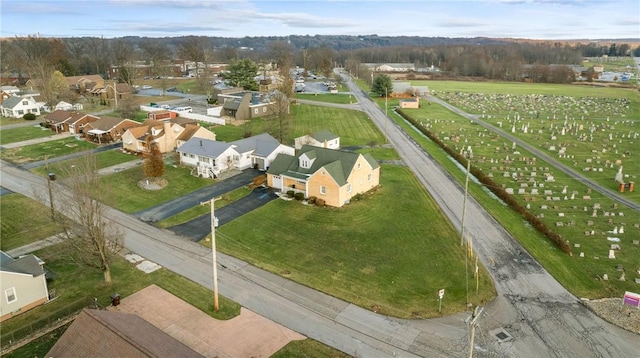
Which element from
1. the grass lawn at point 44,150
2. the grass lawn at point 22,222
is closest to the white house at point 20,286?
the grass lawn at point 22,222

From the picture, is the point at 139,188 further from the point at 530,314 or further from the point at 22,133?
the point at 22,133

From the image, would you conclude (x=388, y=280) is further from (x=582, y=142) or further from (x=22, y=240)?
(x=582, y=142)

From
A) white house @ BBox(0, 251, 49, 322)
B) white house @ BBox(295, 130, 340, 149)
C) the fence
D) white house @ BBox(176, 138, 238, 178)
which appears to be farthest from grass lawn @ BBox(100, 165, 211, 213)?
white house @ BBox(295, 130, 340, 149)

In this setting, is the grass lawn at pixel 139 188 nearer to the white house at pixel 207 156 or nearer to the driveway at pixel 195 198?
the driveway at pixel 195 198

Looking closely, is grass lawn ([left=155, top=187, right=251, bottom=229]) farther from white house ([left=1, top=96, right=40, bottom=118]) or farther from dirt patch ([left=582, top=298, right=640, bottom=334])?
white house ([left=1, top=96, right=40, bottom=118])

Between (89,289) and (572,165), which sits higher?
(572,165)

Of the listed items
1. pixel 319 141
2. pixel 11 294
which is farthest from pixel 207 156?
pixel 11 294
